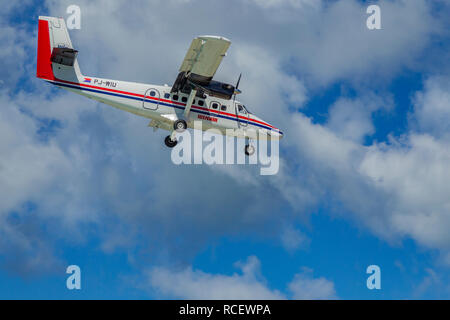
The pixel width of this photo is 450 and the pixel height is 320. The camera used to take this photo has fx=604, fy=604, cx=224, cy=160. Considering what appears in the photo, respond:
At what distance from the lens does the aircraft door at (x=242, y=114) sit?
153ft

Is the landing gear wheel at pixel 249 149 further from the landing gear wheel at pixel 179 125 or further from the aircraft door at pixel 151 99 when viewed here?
the aircraft door at pixel 151 99

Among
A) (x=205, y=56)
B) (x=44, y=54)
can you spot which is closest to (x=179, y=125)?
(x=205, y=56)

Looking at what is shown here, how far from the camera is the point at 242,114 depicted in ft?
153

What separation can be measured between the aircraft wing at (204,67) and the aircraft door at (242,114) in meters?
2.09

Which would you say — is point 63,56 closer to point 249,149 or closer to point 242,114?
point 242,114

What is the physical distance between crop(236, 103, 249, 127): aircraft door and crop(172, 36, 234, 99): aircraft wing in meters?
2.09

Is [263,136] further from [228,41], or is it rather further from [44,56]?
[44,56]

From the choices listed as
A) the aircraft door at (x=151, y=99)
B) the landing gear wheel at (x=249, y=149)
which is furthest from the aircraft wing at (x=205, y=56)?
the landing gear wheel at (x=249, y=149)

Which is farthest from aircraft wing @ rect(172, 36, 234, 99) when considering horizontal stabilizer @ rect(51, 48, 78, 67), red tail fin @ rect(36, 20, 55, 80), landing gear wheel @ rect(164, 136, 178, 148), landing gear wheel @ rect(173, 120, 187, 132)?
red tail fin @ rect(36, 20, 55, 80)

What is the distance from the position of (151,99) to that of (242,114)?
7.31 meters

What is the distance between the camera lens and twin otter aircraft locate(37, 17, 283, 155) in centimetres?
4225

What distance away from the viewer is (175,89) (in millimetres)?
44188
